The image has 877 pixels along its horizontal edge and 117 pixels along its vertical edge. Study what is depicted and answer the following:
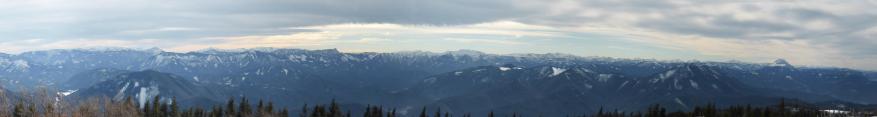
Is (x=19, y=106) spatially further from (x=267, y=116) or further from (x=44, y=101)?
(x=267, y=116)

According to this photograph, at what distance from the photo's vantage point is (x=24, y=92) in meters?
192

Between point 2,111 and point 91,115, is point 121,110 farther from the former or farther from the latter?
point 2,111

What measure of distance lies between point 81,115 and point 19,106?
14.1 meters

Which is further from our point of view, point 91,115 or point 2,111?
point 91,115

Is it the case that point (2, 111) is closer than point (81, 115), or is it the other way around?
point (2, 111)

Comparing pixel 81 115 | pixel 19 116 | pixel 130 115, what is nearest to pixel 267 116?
pixel 130 115

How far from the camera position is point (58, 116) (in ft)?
639

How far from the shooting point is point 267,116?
199750 mm

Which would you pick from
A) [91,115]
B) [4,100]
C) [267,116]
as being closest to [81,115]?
[91,115]

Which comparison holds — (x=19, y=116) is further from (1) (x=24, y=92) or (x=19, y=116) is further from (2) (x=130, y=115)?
(2) (x=130, y=115)

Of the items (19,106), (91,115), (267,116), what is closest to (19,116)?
(19,106)

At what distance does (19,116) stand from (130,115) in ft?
83.5

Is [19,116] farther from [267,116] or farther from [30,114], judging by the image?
Result: [267,116]

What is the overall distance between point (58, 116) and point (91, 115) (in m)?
7.72
